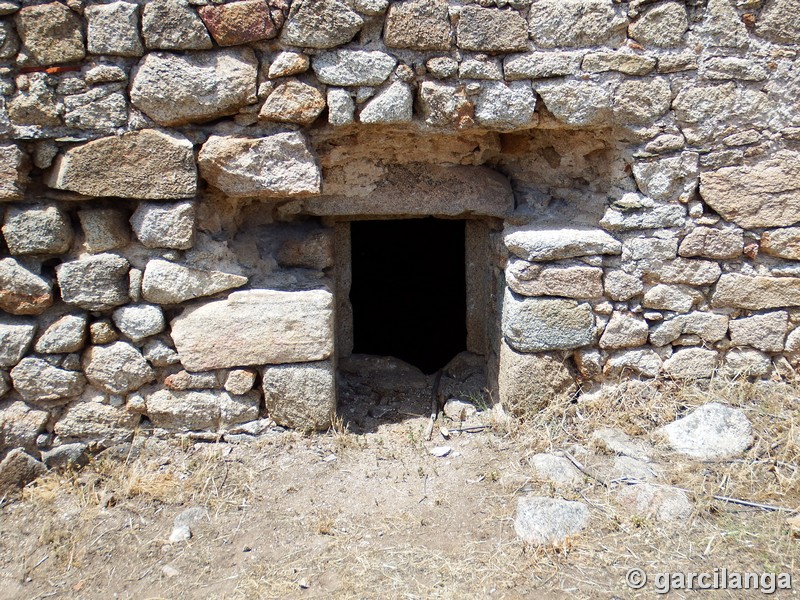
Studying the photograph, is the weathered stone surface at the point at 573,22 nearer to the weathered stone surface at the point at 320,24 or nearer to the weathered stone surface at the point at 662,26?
the weathered stone surface at the point at 662,26

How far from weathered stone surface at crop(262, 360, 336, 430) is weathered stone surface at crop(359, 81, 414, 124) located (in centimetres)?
113

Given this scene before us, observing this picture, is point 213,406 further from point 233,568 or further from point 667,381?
point 667,381

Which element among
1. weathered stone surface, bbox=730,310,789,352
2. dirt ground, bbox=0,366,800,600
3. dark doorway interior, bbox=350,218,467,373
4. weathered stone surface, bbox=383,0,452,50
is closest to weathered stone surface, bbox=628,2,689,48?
weathered stone surface, bbox=383,0,452,50

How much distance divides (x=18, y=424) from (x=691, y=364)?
310 cm

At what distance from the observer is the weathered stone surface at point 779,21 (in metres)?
2.83

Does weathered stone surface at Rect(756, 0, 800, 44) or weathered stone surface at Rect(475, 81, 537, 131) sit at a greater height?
weathered stone surface at Rect(756, 0, 800, 44)

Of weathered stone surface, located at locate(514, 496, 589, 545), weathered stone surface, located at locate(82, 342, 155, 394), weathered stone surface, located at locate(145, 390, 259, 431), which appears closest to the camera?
weathered stone surface, located at locate(514, 496, 589, 545)

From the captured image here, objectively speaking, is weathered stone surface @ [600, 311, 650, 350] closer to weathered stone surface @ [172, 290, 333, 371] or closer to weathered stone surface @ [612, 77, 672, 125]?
weathered stone surface @ [612, 77, 672, 125]

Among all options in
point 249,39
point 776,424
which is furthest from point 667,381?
point 249,39

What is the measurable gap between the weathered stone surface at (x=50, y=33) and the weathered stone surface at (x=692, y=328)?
2.78 metres

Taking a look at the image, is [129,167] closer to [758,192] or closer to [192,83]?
[192,83]

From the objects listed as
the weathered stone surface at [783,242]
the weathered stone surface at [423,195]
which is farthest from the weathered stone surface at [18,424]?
the weathered stone surface at [783,242]

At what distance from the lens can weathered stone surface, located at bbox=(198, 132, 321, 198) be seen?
9.20 ft

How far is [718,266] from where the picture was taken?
10.3ft
